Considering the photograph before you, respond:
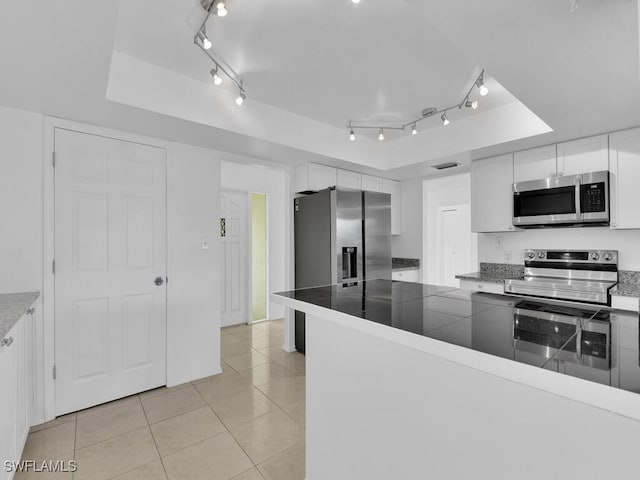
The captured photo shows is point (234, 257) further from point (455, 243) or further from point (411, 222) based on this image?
point (455, 243)

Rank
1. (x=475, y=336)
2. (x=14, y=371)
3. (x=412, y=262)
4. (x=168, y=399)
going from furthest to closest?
(x=412, y=262), (x=168, y=399), (x=14, y=371), (x=475, y=336)

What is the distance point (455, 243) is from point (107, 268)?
202 inches

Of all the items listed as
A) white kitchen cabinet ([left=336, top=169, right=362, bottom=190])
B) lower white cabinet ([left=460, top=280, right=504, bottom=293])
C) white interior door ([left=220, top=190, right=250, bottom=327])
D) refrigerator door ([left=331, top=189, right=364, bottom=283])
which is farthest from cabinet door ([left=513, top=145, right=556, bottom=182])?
white interior door ([left=220, top=190, right=250, bottom=327])

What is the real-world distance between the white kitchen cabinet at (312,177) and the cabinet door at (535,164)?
1.89 meters

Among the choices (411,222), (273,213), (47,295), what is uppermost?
(273,213)

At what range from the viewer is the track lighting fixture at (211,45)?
60.2 inches

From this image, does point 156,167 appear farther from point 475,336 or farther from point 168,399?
point 475,336

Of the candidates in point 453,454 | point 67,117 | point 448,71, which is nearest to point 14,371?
point 67,117

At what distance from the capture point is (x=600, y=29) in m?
1.42

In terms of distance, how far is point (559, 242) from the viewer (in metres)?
3.17

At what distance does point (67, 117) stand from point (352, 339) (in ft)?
8.36

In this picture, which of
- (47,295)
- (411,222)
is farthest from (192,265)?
(411,222)

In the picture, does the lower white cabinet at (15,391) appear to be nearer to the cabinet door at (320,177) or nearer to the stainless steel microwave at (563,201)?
the cabinet door at (320,177)

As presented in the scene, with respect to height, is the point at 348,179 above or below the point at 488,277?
above
